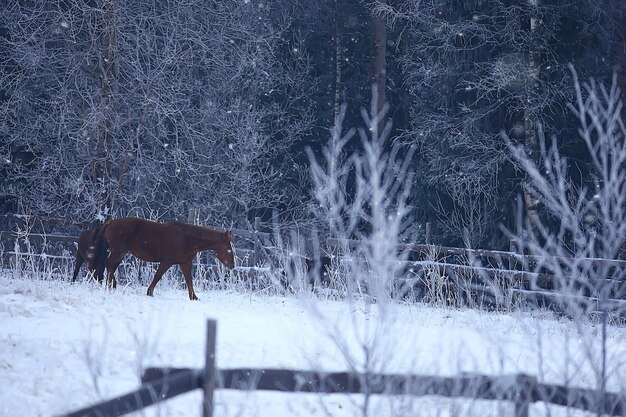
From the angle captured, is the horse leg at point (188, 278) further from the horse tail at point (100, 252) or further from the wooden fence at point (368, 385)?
the wooden fence at point (368, 385)

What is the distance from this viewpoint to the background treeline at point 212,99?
16.5m

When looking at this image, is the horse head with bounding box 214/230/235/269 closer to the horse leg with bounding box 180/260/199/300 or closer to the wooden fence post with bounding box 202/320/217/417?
the horse leg with bounding box 180/260/199/300

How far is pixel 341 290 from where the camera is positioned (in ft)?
38.3

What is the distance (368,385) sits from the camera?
13.4ft

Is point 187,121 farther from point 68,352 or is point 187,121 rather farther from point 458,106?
point 68,352

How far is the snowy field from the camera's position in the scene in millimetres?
4785

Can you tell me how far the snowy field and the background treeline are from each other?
5.48 meters

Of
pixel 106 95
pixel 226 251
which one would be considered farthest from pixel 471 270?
pixel 106 95

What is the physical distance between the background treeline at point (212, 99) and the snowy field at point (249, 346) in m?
5.48

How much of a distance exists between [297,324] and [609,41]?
10923 mm

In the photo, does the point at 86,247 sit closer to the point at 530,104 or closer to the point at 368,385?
the point at 530,104

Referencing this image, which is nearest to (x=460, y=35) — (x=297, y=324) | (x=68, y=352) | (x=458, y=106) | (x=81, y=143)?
(x=458, y=106)

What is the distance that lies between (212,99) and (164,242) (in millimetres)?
9102

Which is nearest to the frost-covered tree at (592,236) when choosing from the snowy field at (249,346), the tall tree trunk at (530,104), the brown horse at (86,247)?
the snowy field at (249,346)
